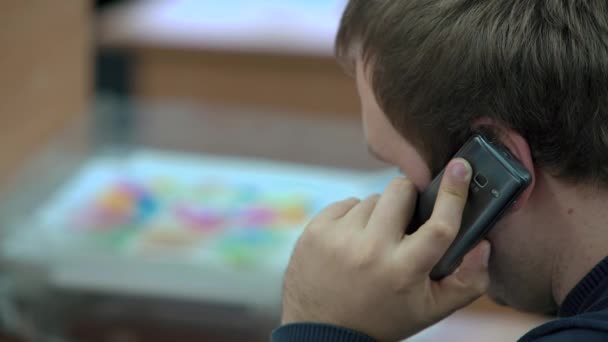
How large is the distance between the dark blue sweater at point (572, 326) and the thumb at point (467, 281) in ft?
0.24

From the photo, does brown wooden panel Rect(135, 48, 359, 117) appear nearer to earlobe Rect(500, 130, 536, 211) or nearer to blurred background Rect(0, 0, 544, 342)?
blurred background Rect(0, 0, 544, 342)

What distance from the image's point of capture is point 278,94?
8.11ft

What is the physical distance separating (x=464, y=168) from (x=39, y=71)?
3.99 feet

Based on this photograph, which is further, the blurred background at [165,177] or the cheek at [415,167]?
the blurred background at [165,177]

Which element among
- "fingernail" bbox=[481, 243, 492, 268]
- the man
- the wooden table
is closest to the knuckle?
the man

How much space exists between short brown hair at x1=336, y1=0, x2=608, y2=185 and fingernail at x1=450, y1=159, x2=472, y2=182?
0.03m

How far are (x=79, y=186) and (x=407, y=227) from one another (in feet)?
3.53

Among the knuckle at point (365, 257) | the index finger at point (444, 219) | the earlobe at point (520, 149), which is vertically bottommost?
the knuckle at point (365, 257)

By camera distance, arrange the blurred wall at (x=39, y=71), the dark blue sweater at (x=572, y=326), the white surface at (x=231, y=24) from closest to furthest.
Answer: the dark blue sweater at (x=572, y=326)
the blurred wall at (x=39, y=71)
the white surface at (x=231, y=24)

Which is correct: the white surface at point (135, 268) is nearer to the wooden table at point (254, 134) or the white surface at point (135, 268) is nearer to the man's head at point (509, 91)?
the wooden table at point (254, 134)

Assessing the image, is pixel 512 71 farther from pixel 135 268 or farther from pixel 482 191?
pixel 135 268

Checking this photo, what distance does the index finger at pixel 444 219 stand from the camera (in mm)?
720

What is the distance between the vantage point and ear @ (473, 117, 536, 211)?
0.71 meters

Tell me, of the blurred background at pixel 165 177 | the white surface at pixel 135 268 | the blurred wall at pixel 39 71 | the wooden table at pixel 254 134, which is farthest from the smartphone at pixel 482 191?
the wooden table at pixel 254 134
